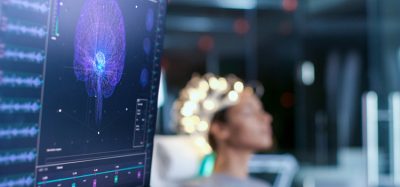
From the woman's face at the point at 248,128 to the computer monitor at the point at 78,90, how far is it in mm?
1505

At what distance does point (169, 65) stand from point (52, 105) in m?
7.77

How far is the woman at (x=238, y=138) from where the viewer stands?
272 centimetres

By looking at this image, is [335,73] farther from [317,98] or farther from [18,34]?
[18,34]

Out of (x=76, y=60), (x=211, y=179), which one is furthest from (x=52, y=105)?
(x=211, y=179)

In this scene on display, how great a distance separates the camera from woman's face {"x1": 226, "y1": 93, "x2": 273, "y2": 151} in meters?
2.72

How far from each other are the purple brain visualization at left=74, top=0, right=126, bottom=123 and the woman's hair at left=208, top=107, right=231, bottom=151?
172cm

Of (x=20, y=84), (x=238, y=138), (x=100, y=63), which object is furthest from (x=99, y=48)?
(x=238, y=138)

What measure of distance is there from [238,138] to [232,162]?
4.5 inches

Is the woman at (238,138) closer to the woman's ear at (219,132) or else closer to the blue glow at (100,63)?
the woman's ear at (219,132)

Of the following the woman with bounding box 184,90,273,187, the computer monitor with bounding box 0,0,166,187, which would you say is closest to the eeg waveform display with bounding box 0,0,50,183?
the computer monitor with bounding box 0,0,166,187

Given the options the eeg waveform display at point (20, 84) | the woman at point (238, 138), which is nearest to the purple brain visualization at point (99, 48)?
the eeg waveform display at point (20, 84)

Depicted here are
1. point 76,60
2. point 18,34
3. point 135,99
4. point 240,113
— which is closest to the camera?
point 18,34

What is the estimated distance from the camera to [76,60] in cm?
96

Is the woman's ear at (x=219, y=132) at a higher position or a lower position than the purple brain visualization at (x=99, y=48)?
lower
